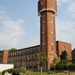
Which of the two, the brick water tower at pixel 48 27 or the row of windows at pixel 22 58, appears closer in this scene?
the brick water tower at pixel 48 27

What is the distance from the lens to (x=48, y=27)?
202 feet

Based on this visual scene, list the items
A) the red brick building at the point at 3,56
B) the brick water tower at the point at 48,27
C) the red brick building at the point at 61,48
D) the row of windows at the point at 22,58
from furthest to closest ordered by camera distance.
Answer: the red brick building at the point at 3,56, the row of windows at the point at 22,58, the red brick building at the point at 61,48, the brick water tower at the point at 48,27

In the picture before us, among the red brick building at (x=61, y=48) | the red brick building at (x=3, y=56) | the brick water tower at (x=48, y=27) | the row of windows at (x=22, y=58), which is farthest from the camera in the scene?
the red brick building at (x=3, y=56)

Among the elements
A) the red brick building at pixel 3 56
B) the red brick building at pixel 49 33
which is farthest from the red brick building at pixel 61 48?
the red brick building at pixel 3 56

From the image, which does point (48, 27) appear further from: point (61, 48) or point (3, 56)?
point (3, 56)

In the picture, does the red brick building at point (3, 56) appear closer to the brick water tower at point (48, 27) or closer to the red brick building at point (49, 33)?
the red brick building at point (49, 33)

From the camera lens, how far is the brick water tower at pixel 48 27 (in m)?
60.0

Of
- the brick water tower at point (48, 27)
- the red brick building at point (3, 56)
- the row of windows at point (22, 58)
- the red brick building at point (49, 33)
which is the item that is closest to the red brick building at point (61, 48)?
the red brick building at point (49, 33)

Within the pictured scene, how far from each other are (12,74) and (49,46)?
43.3 m

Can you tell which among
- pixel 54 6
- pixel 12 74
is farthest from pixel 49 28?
pixel 12 74

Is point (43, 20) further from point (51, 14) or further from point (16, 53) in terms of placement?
point (16, 53)

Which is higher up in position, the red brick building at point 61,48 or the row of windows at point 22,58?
the red brick building at point 61,48

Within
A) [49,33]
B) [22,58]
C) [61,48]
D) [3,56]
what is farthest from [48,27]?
[3,56]

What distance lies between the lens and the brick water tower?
6002 centimetres
